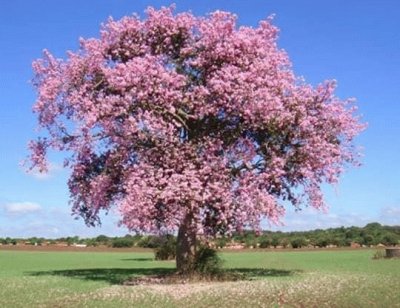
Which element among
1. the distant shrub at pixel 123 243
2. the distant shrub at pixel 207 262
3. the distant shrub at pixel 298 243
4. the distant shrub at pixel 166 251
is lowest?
the distant shrub at pixel 207 262

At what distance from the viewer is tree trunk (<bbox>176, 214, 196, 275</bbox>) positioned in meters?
37.3

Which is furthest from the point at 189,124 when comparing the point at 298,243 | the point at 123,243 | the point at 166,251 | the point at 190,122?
the point at 123,243

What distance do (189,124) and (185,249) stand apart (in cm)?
739

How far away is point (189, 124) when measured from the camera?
126 ft

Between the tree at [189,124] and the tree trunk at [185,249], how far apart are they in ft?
0.28

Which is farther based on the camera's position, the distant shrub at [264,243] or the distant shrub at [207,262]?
the distant shrub at [264,243]

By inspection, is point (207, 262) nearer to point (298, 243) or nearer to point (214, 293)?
point (214, 293)

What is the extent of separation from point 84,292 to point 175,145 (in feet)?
33.0

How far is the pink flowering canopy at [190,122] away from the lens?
34969mm

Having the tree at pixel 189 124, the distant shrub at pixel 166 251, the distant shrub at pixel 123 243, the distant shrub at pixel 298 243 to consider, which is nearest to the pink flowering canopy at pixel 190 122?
the tree at pixel 189 124

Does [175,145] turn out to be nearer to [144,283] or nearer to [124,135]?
[124,135]

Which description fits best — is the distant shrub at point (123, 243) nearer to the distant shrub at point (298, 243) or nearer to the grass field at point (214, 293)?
the distant shrub at point (298, 243)

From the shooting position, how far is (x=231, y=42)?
3703 cm

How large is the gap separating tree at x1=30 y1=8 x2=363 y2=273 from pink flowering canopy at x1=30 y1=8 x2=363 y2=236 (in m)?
0.07
